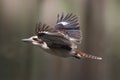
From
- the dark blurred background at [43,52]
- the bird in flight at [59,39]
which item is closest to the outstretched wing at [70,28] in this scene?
the bird in flight at [59,39]

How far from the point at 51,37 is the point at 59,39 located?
2 cm

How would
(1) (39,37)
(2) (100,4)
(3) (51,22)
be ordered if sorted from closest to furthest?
(1) (39,37) → (3) (51,22) → (2) (100,4)

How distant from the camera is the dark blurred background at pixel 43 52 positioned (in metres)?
1.17

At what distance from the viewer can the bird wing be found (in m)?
0.47

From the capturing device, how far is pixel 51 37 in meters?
0.48

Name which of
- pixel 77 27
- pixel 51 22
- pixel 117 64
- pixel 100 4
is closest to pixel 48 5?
pixel 51 22

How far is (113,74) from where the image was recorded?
122cm

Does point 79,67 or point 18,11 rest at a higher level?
point 18,11

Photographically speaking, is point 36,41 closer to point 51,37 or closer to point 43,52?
point 51,37

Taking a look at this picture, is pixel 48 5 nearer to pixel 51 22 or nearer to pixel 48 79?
pixel 51 22

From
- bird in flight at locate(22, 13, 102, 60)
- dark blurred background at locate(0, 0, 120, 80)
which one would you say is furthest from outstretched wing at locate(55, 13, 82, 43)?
dark blurred background at locate(0, 0, 120, 80)

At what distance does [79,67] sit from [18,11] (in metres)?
0.29

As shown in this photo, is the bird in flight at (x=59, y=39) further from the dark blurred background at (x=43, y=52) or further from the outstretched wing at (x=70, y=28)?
the dark blurred background at (x=43, y=52)

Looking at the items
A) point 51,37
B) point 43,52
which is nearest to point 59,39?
point 51,37
